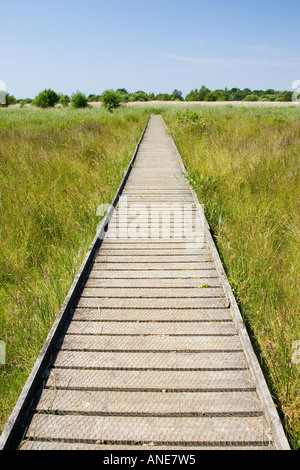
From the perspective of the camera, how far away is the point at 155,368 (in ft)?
7.75

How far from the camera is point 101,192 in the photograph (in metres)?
6.03

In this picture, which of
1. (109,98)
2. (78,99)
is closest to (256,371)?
(109,98)

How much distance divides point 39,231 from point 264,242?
3084 millimetres

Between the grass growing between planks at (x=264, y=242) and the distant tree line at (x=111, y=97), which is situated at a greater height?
the distant tree line at (x=111, y=97)

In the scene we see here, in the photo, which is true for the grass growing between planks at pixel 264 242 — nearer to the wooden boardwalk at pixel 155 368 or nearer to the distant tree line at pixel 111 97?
the wooden boardwalk at pixel 155 368

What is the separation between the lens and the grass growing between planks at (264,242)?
2277 millimetres

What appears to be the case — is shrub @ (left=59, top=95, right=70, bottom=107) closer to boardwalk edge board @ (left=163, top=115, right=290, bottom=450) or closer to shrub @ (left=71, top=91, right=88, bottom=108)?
shrub @ (left=71, top=91, right=88, bottom=108)

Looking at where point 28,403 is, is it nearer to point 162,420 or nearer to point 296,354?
point 162,420

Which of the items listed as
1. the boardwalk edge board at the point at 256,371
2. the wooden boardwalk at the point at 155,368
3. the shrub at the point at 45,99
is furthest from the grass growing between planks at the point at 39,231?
the shrub at the point at 45,99

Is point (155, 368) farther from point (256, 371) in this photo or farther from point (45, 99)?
point (45, 99)

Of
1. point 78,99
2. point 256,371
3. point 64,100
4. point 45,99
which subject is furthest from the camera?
point 64,100

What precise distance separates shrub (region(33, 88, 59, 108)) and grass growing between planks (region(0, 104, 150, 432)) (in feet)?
174

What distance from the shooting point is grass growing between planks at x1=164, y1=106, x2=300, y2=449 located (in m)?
2.28

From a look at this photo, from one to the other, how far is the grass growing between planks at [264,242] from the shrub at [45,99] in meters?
56.2
